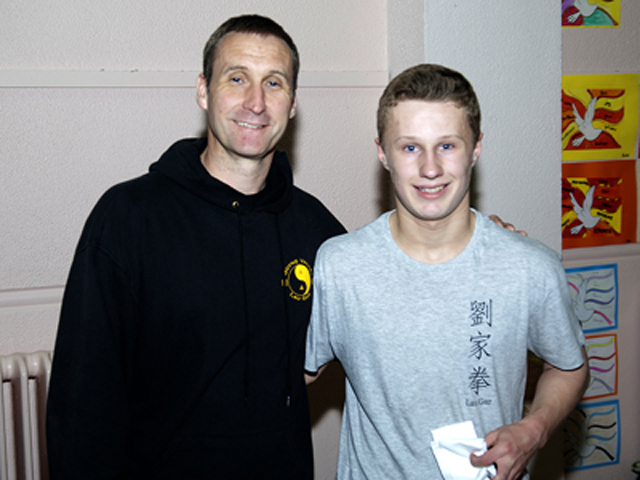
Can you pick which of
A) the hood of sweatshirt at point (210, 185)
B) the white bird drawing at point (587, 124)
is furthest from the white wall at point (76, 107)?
the white bird drawing at point (587, 124)

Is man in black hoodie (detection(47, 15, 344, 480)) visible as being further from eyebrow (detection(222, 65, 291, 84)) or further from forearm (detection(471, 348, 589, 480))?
forearm (detection(471, 348, 589, 480))

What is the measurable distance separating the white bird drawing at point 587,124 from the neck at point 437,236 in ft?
4.97

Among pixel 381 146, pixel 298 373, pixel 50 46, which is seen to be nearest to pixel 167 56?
pixel 50 46

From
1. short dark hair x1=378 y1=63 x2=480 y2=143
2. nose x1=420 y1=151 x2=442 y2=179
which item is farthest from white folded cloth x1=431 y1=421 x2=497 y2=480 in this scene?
short dark hair x1=378 y1=63 x2=480 y2=143

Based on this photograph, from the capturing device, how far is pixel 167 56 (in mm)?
2129

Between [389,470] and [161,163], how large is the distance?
924 millimetres

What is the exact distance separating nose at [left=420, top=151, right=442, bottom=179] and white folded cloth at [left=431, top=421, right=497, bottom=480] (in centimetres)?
55

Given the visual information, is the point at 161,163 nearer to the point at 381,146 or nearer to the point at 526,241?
the point at 381,146

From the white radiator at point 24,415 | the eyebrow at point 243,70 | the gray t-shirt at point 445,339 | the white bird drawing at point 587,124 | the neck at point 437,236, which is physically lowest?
the white radiator at point 24,415

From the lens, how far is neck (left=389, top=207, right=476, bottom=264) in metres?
1.40

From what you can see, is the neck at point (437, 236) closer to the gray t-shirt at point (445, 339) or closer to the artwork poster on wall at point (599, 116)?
the gray t-shirt at point (445, 339)

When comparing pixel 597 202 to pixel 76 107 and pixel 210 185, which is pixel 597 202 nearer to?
pixel 210 185

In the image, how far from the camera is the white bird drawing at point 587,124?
8.66 ft

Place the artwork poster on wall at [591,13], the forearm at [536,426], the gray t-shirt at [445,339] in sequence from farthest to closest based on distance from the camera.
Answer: the artwork poster on wall at [591,13] → the gray t-shirt at [445,339] → the forearm at [536,426]
